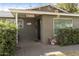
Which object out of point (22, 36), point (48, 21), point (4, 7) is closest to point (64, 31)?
point (48, 21)

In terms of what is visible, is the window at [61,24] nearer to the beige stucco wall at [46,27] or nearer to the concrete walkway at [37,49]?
the beige stucco wall at [46,27]

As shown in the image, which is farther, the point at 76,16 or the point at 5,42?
the point at 76,16

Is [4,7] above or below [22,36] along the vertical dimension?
above

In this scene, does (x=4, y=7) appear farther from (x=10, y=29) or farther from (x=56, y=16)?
(x=10, y=29)

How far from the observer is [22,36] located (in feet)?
80.0

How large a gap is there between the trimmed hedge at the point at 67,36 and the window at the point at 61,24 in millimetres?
1318

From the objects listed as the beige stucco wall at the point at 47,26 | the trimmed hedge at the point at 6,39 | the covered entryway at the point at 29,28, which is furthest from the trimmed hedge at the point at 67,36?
→ the covered entryway at the point at 29,28

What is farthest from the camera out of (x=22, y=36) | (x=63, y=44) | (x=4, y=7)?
(x=4, y=7)

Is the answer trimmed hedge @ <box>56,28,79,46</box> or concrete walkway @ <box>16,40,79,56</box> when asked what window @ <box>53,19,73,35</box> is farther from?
concrete walkway @ <box>16,40,79,56</box>

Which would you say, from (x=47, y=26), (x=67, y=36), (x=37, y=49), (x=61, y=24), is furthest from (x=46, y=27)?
(x=37, y=49)

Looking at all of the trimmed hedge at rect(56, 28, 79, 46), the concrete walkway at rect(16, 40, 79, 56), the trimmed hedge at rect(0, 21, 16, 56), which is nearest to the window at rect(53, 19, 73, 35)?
the trimmed hedge at rect(56, 28, 79, 46)

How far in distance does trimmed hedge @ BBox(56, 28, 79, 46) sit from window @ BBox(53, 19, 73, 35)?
132 cm

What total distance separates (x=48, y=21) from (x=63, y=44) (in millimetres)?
2648

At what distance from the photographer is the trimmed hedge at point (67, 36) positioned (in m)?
16.8
